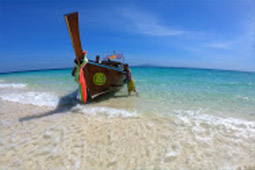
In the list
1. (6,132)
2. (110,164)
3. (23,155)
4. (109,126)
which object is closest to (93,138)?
(109,126)

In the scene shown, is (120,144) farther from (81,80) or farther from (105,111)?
(81,80)

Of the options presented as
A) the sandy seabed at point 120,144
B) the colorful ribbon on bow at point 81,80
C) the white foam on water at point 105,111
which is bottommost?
the sandy seabed at point 120,144

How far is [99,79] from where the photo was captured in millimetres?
6887

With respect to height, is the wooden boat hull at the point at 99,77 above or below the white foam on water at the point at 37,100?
above

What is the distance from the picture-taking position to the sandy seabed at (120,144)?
9.07ft

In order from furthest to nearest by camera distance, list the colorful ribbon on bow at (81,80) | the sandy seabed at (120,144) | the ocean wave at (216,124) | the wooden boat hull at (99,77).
Result: the wooden boat hull at (99,77), the colorful ribbon on bow at (81,80), the ocean wave at (216,124), the sandy seabed at (120,144)

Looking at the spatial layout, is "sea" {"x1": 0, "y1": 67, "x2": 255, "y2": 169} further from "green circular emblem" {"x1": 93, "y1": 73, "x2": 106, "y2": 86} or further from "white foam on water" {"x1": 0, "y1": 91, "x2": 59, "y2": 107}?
"green circular emblem" {"x1": 93, "y1": 73, "x2": 106, "y2": 86}

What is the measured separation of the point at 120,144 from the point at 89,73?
397 centimetres

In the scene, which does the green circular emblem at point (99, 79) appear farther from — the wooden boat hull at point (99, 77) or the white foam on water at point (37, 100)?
the white foam on water at point (37, 100)

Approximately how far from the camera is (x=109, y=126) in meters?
4.26

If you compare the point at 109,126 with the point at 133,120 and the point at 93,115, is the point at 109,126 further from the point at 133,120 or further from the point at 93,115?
the point at 93,115

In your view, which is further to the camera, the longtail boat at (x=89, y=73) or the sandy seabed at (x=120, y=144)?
the longtail boat at (x=89, y=73)

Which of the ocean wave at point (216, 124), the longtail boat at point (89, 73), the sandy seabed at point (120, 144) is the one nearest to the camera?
the sandy seabed at point (120, 144)

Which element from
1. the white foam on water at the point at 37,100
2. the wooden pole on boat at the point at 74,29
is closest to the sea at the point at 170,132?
the white foam on water at the point at 37,100
